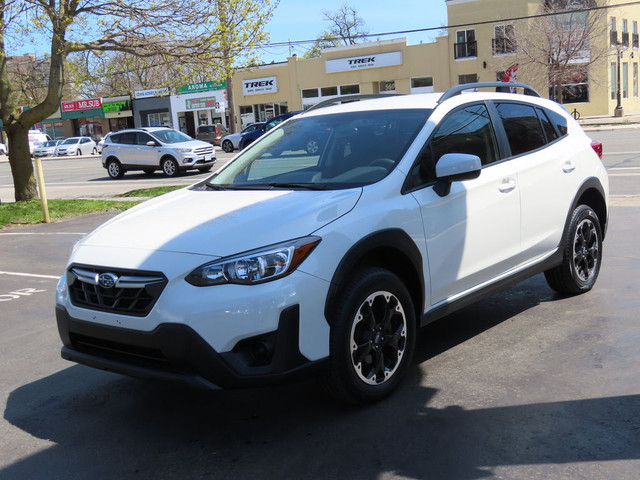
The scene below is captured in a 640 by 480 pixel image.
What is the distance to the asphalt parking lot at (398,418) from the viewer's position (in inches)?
127

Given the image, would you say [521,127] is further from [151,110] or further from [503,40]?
[151,110]

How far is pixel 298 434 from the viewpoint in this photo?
3598 mm

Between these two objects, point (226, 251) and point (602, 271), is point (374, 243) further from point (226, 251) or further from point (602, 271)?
point (602, 271)

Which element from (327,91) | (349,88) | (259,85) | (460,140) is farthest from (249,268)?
(259,85)

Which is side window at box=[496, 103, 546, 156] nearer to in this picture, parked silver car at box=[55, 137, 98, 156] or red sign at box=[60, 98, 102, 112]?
parked silver car at box=[55, 137, 98, 156]

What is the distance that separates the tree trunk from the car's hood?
12.8 metres

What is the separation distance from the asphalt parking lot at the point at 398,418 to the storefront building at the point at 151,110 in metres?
54.8

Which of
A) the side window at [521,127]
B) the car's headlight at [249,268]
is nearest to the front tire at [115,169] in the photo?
the side window at [521,127]

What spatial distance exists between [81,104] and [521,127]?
66.0 meters

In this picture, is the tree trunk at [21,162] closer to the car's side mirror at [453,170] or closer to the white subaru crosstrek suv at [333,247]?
the white subaru crosstrek suv at [333,247]

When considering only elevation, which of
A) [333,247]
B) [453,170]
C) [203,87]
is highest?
[203,87]

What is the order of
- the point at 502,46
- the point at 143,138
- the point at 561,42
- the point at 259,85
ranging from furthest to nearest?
1. the point at 259,85
2. the point at 502,46
3. the point at 561,42
4. the point at 143,138

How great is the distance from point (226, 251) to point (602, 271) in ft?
14.9

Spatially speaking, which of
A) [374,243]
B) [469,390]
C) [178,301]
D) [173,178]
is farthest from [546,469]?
[173,178]
